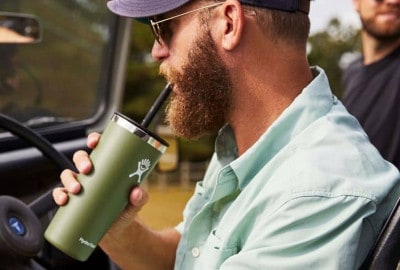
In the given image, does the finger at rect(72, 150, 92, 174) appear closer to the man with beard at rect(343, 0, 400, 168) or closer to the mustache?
the mustache

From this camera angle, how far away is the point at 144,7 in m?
1.67

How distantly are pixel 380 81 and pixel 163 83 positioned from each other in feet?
33.3

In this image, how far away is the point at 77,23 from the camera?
296 centimetres

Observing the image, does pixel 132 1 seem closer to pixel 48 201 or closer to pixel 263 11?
pixel 263 11

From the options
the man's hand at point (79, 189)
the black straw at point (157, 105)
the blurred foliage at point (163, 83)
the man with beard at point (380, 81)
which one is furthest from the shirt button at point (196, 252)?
the blurred foliage at point (163, 83)

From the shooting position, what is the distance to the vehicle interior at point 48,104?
1.84m

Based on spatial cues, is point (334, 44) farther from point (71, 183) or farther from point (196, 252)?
point (71, 183)

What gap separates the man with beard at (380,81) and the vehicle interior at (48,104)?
0.99 m

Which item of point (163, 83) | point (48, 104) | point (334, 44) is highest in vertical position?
point (48, 104)

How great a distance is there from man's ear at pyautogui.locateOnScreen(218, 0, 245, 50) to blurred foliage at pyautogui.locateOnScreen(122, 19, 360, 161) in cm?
1036

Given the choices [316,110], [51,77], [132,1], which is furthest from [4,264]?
[51,77]

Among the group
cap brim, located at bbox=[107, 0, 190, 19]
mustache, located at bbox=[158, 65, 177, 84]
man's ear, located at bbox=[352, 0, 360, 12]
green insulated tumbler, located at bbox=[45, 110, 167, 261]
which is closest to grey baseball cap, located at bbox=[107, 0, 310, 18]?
cap brim, located at bbox=[107, 0, 190, 19]

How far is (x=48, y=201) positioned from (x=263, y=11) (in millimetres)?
805

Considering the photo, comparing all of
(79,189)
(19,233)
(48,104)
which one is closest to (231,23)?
(79,189)
